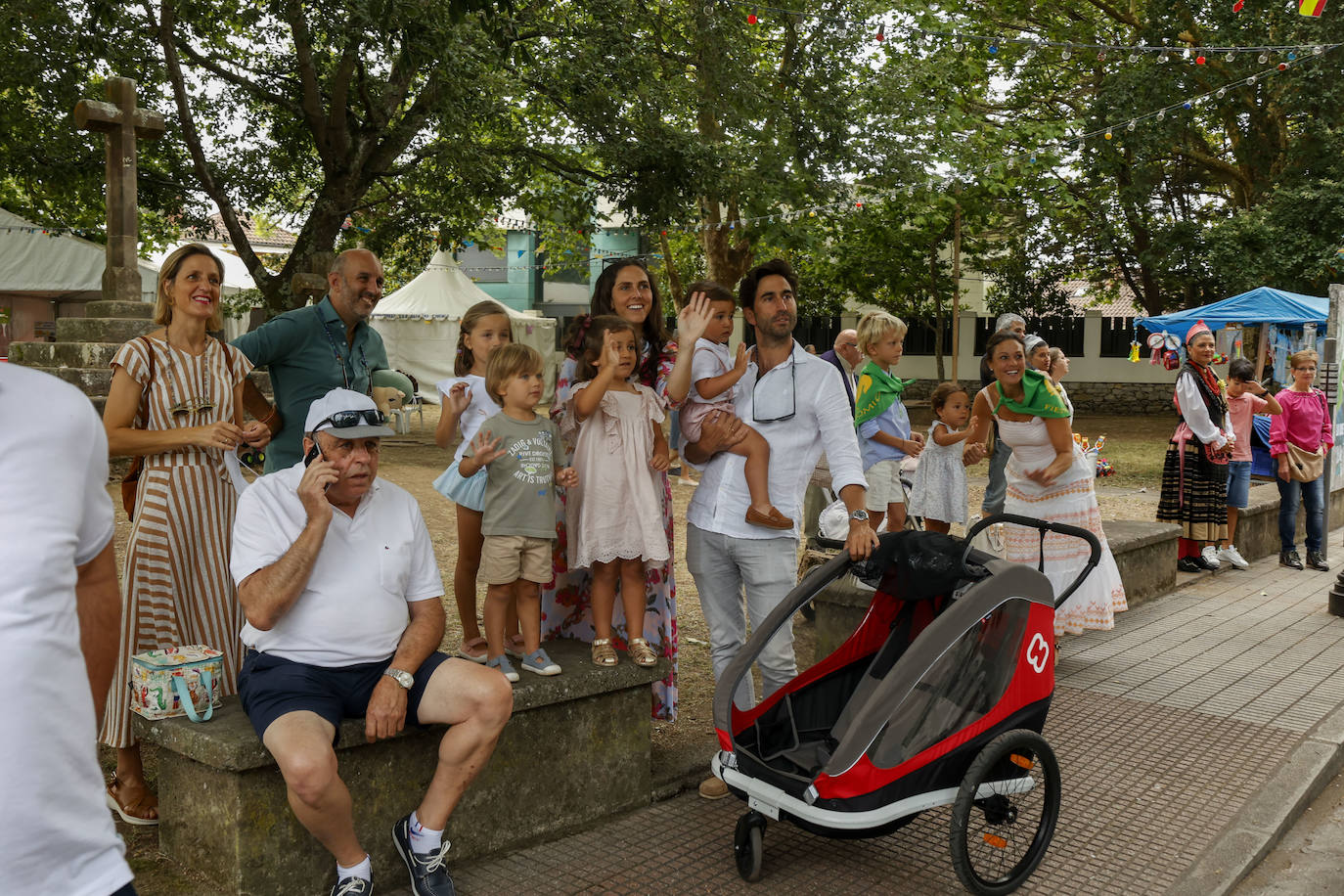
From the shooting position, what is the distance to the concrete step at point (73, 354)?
11617mm

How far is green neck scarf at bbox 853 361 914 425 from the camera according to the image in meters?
7.15

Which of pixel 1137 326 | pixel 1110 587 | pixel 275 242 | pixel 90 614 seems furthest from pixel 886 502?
pixel 275 242

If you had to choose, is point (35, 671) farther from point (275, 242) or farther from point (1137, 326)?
point (275, 242)

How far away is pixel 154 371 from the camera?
404 centimetres

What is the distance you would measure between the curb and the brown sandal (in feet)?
11.1

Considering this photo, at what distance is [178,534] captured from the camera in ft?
13.3

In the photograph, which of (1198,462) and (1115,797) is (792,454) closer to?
(1115,797)

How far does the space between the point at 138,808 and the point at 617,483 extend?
1.97 meters

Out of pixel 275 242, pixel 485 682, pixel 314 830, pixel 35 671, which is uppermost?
pixel 275 242

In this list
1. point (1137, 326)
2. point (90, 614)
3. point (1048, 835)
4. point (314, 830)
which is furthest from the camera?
point (1137, 326)

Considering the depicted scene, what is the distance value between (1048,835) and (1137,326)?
2240cm

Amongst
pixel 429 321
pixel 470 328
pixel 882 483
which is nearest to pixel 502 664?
pixel 470 328

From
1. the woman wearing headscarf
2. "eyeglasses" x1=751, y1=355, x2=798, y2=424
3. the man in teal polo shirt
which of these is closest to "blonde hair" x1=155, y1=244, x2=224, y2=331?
the man in teal polo shirt

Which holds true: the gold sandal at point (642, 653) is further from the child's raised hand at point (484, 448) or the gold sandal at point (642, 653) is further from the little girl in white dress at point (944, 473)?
the little girl in white dress at point (944, 473)
